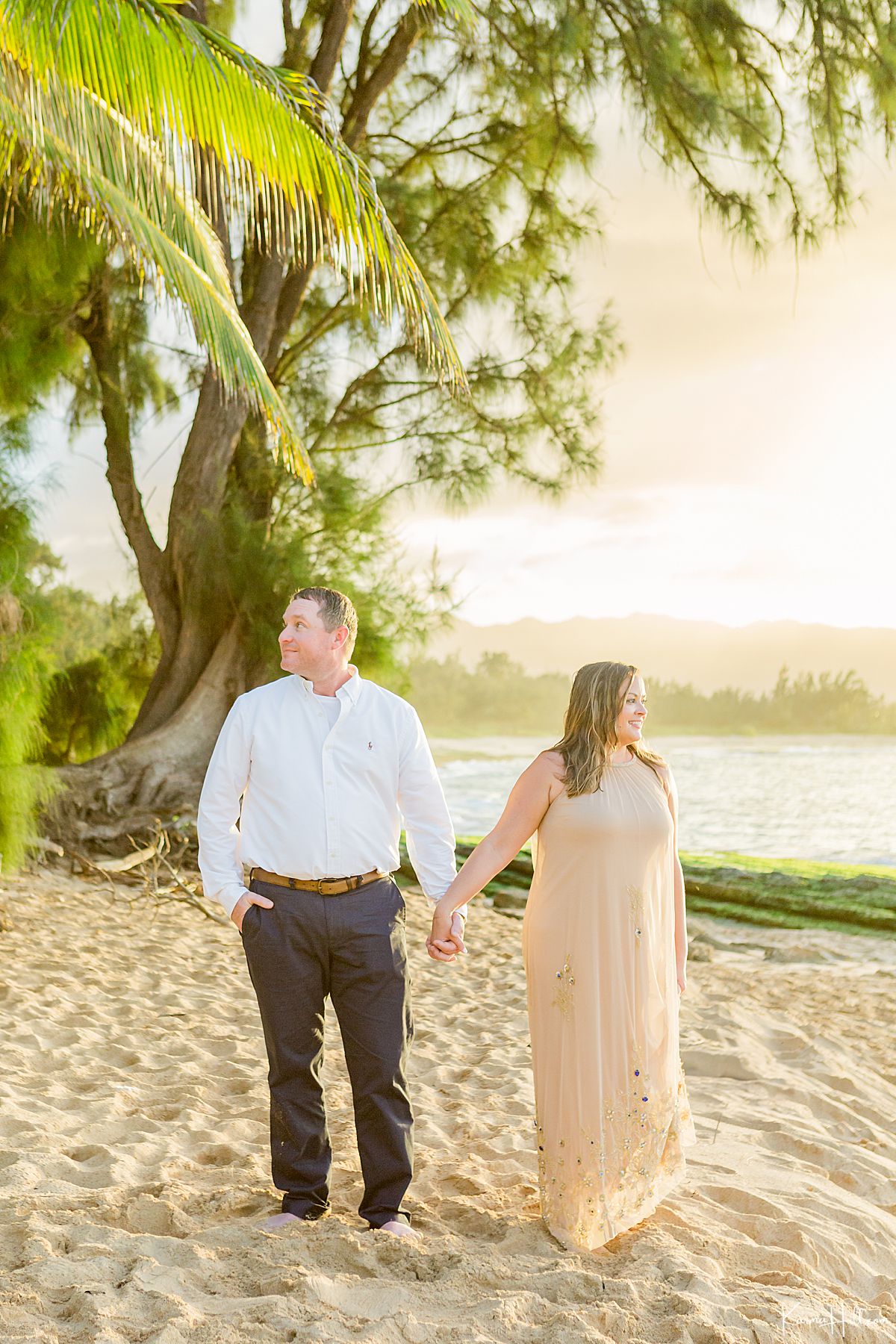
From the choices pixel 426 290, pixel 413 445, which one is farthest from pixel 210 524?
pixel 426 290

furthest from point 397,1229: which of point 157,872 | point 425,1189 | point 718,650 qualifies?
point 718,650

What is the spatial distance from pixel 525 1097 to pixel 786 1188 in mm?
1115

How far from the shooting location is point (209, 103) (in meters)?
4.82

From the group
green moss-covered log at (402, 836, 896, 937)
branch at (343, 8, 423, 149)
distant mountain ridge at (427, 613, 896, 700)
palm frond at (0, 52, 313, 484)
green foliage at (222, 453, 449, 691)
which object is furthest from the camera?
distant mountain ridge at (427, 613, 896, 700)

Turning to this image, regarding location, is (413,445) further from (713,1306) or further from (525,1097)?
(713,1306)

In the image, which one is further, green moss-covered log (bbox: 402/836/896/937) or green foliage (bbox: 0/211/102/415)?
green moss-covered log (bbox: 402/836/896/937)

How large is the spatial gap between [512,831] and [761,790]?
32.7 metres

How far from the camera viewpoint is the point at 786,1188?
136 inches

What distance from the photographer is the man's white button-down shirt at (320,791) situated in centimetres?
282

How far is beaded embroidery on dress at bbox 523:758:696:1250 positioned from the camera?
2.88m

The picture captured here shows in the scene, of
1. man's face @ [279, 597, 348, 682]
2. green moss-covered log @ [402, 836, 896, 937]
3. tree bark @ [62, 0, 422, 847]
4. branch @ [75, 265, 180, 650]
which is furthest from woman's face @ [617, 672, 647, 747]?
branch @ [75, 265, 180, 650]

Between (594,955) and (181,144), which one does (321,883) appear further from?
(181,144)

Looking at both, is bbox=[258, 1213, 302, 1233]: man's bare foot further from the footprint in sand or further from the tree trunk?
the tree trunk

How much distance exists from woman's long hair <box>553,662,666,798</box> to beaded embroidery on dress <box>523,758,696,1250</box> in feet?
0.16
